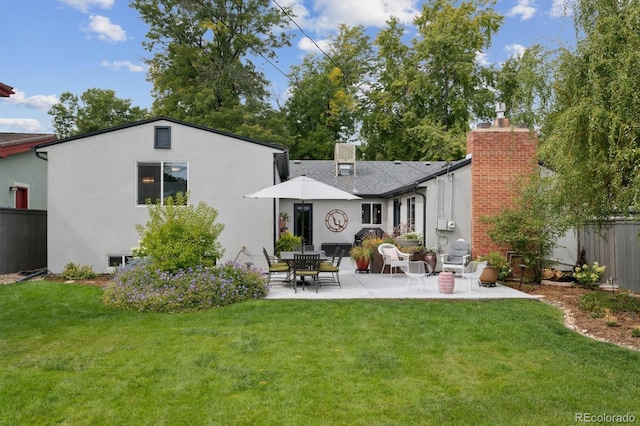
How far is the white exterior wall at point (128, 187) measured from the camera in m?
12.0

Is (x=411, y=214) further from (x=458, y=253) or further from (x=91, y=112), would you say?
(x=91, y=112)

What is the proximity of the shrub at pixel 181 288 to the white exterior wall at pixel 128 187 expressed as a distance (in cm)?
304

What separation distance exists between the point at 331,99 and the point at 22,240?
21.0m

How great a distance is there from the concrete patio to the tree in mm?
22542

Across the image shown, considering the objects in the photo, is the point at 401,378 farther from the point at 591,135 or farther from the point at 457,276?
the point at 457,276

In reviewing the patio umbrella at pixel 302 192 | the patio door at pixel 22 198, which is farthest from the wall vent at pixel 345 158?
the patio door at pixel 22 198

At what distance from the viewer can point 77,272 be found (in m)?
11.4

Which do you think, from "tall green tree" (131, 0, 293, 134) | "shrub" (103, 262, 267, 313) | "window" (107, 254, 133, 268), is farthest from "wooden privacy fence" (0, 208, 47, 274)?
"tall green tree" (131, 0, 293, 134)

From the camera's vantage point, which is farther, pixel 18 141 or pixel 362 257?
pixel 18 141

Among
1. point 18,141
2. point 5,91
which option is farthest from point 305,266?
point 18,141

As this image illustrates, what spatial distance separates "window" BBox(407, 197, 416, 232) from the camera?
575 inches

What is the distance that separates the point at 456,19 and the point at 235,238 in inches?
815

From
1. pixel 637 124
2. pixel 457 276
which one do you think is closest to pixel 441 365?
pixel 637 124

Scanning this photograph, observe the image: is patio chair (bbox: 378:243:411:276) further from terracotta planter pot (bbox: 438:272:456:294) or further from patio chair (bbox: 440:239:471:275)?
terracotta planter pot (bbox: 438:272:456:294)
